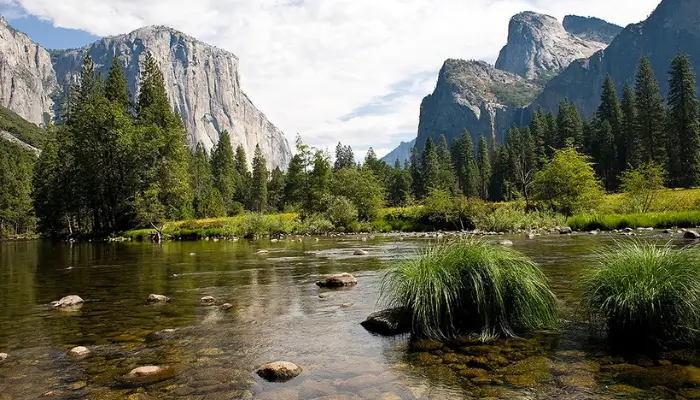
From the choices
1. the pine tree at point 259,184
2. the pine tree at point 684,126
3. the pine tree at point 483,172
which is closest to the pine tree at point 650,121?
the pine tree at point 684,126

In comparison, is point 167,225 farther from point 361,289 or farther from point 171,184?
point 361,289

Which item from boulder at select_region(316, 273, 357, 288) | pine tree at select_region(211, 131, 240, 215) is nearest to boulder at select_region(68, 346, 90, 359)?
boulder at select_region(316, 273, 357, 288)

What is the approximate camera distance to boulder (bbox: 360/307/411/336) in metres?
7.79

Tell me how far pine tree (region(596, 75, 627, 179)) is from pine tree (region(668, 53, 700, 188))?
654 inches

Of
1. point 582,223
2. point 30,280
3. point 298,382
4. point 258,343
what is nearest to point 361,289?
point 258,343

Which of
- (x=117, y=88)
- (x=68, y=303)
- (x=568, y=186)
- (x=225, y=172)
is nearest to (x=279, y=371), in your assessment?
(x=68, y=303)

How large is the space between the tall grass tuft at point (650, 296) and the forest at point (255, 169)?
3662 cm

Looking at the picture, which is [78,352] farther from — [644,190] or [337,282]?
[644,190]

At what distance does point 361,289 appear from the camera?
39.7 ft

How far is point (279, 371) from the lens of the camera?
5.93 metres

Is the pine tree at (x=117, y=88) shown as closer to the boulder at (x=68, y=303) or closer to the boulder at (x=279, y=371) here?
the boulder at (x=68, y=303)

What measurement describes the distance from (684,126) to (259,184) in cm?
8545

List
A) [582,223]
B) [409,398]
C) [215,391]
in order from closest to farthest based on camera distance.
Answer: [409,398]
[215,391]
[582,223]

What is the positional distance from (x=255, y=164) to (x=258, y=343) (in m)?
105
